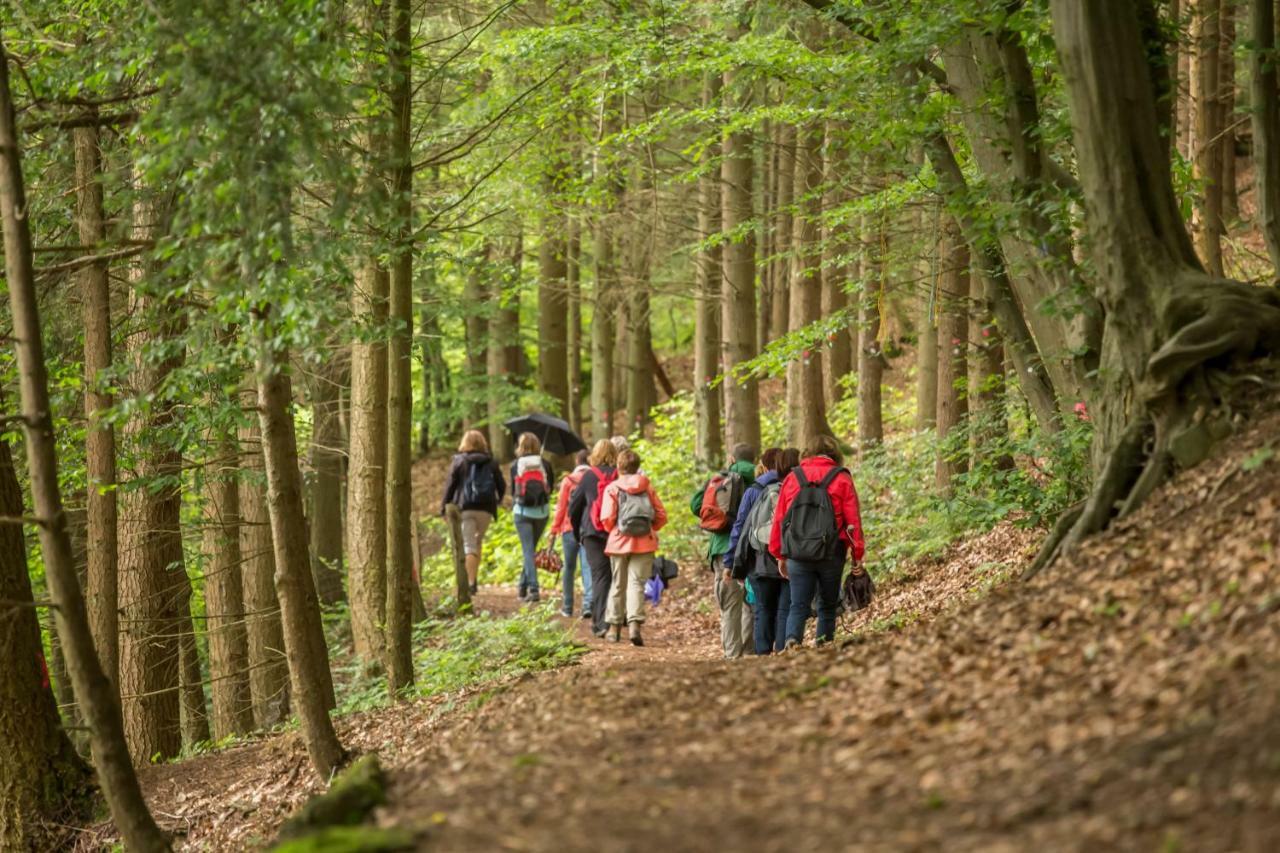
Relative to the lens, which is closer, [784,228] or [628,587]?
[628,587]

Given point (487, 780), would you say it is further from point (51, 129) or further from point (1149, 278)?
point (51, 129)

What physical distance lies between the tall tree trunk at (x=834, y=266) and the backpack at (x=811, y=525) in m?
3.05

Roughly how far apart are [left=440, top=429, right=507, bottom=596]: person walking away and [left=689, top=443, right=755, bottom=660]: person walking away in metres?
4.65

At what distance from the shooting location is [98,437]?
A: 34.8 feet

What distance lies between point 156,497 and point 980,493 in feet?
26.8

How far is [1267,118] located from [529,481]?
29.8ft

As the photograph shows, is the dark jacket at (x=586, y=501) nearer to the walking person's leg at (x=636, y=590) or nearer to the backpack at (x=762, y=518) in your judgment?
the walking person's leg at (x=636, y=590)

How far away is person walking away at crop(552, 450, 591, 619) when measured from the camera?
1390 centimetres

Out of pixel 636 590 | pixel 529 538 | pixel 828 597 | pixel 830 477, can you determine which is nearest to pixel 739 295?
pixel 529 538

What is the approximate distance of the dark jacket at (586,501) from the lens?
1335 centimetres

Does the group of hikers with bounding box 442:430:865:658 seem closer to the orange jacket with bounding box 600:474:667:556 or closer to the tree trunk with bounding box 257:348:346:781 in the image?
the orange jacket with bounding box 600:474:667:556

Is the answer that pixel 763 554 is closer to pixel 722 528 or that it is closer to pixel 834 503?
pixel 834 503

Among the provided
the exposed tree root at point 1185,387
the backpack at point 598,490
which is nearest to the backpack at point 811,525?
the exposed tree root at point 1185,387

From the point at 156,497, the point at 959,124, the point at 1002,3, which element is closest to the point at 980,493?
the point at 959,124
